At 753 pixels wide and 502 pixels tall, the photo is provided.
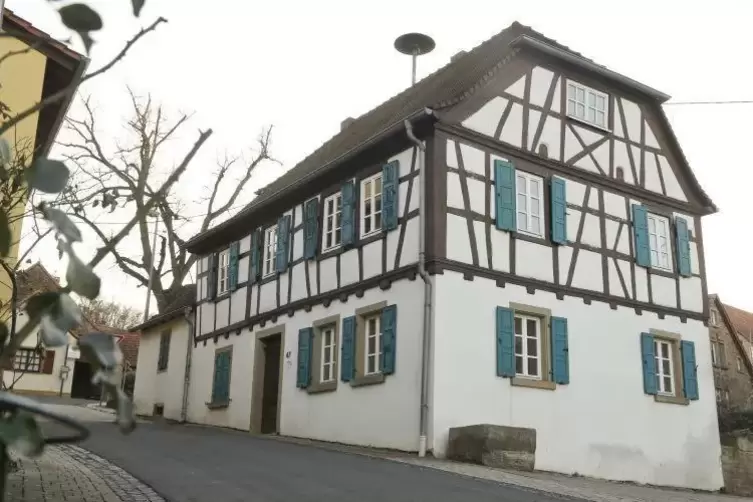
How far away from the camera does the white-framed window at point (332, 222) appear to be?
15586 mm

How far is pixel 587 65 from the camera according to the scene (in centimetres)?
1557

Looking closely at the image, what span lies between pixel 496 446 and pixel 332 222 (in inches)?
235

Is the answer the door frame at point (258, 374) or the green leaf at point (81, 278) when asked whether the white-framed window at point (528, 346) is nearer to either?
the door frame at point (258, 374)

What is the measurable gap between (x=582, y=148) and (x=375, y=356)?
18.2ft

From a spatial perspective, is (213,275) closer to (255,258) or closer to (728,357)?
(255,258)

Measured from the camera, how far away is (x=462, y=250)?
1321cm

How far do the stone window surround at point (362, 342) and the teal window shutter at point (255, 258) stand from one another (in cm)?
464

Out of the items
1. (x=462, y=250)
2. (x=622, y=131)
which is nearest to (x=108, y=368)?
(x=462, y=250)

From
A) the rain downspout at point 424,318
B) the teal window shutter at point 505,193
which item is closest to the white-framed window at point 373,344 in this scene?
the rain downspout at point 424,318

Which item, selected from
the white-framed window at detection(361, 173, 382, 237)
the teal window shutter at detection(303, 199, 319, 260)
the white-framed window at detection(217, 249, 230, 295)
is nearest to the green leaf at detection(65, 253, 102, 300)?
the white-framed window at detection(361, 173, 382, 237)

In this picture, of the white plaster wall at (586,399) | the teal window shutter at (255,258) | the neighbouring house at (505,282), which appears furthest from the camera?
the teal window shutter at (255,258)

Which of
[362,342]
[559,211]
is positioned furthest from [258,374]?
[559,211]

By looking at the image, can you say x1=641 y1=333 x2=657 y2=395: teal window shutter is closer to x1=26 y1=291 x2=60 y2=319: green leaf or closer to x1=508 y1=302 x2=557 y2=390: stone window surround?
x1=508 y1=302 x2=557 y2=390: stone window surround

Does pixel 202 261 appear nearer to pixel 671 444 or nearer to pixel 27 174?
pixel 671 444
